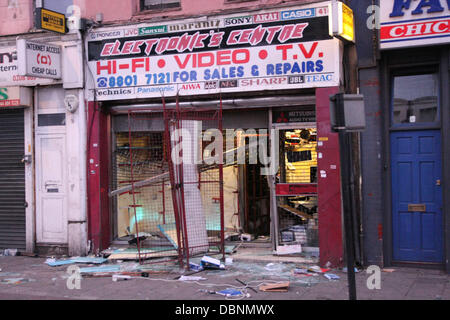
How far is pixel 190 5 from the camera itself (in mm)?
10852

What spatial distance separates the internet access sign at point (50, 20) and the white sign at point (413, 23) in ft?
21.4

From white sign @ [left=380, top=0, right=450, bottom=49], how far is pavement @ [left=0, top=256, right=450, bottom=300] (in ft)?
13.1

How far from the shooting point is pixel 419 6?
899 centimetres

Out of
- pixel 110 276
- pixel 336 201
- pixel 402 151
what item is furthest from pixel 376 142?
pixel 110 276

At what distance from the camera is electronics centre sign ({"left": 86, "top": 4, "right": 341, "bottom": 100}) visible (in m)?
9.85

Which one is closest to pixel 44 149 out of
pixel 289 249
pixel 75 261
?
pixel 75 261

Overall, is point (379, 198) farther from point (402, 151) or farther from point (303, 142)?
point (303, 142)

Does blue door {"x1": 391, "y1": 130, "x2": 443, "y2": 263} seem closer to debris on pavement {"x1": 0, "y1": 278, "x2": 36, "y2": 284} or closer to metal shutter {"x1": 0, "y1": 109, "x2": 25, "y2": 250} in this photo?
debris on pavement {"x1": 0, "y1": 278, "x2": 36, "y2": 284}

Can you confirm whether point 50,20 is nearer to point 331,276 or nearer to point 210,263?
point 210,263

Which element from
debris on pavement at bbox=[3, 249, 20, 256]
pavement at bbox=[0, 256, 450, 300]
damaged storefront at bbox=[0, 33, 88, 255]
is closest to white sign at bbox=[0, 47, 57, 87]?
damaged storefront at bbox=[0, 33, 88, 255]

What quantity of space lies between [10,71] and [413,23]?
28.3 ft

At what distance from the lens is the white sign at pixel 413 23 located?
888 cm

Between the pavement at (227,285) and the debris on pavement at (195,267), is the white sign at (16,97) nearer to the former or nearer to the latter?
the pavement at (227,285)

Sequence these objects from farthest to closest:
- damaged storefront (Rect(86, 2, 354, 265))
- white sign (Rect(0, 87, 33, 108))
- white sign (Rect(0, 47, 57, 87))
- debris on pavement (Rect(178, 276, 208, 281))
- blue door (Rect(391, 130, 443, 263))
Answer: white sign (Rect(0, 47, 57, 87)), white sign (Rect(0, 87, 33, 108)), damaged storefront (Rect(86, 2, 354, 265)), blue door (Rect(391, 130, 443, 263)), debris on pavement (Rect(178, 276, 208, 281))
